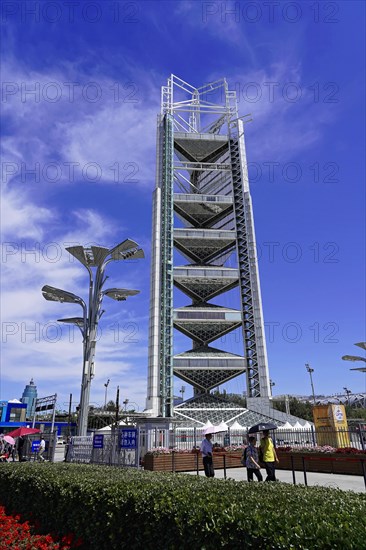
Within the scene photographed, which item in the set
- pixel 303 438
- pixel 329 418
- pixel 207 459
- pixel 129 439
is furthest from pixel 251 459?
pixel 329 418

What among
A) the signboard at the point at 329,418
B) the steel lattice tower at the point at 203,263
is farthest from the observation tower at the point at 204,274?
the signboard at the point at 329,418

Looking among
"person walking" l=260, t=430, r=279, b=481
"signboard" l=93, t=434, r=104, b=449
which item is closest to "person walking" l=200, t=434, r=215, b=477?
"person walking" l=260, t=430, r=279, b=481

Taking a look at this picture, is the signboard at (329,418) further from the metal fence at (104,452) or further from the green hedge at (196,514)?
the green hedge at (196,514)

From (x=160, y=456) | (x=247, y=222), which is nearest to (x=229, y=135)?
(x=247, y=222)

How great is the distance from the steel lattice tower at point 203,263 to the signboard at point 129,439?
4268 cm

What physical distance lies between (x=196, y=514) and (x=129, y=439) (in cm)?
1374

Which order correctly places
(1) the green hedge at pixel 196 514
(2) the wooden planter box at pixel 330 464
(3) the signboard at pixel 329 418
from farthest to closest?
(3) the signboard at pixel 329 418 → (2) the wooden planter box at pixel 330 464 → (1) the green hedge at pixel 196 514

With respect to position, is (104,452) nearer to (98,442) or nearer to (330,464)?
(98,442)

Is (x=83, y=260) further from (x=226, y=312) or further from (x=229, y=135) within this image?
(x=229, y=135)

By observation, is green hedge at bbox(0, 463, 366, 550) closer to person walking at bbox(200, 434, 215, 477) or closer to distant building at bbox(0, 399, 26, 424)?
person walking at bbox(200, 434, 215, 477)

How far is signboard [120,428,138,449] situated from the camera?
17766 millimetres

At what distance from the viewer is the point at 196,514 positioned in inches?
204

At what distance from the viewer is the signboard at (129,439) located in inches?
699

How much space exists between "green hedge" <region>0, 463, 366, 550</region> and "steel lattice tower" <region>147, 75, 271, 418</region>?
5347 centimetres
